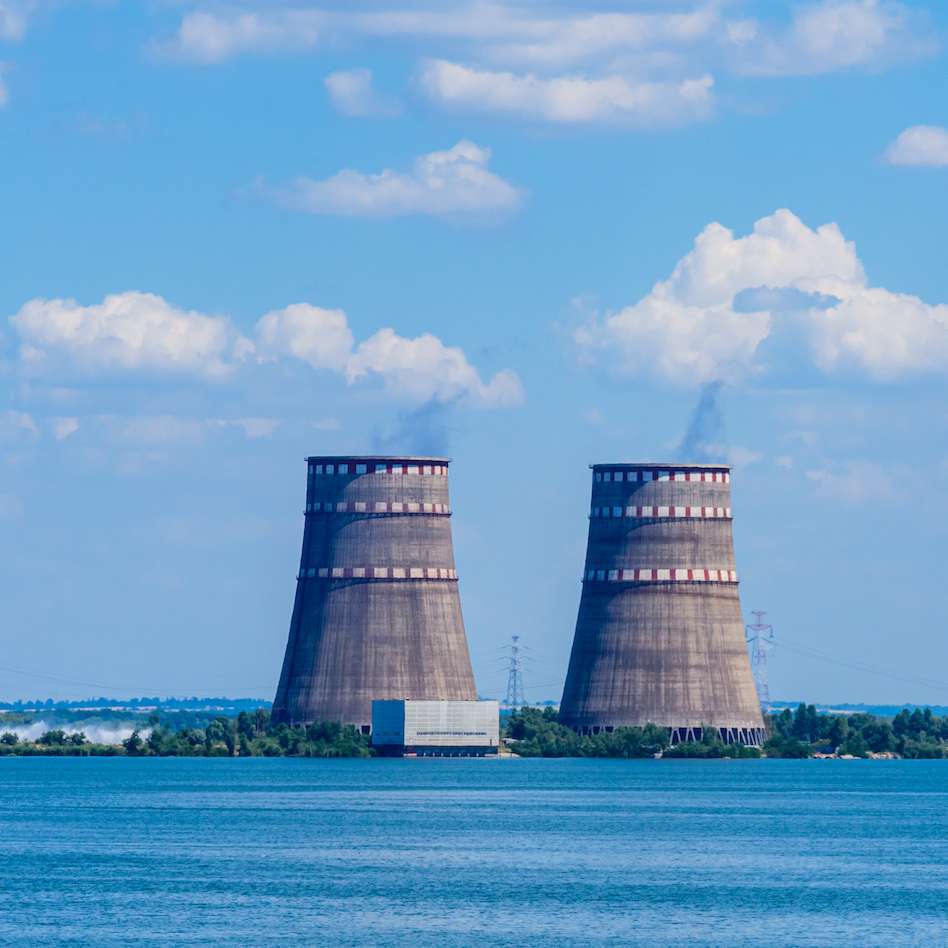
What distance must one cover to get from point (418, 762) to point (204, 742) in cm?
1685

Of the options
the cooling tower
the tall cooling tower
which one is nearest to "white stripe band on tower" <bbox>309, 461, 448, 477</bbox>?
the cooling tower

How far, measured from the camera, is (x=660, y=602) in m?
108

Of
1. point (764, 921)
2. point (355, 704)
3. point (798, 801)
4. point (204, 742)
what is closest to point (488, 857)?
point (764, 921)

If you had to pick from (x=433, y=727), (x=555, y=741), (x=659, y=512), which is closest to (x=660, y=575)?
(x=659, y=512)

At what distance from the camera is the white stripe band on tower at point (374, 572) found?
10981 cm

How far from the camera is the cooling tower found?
109812 millimetres

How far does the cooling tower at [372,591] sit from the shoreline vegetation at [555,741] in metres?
2.82

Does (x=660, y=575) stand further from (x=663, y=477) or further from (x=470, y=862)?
(x=470, y=862)

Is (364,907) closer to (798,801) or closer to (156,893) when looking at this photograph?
(156,893)

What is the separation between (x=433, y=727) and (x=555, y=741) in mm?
8182

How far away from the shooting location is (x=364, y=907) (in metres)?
53.4

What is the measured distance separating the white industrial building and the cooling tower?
70 cm

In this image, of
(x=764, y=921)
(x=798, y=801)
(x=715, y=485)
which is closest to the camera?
(x=764, y=921)

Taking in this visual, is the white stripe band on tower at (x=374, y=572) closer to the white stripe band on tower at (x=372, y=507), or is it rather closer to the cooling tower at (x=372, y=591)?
the cooling tower at (x=372, y=591)
